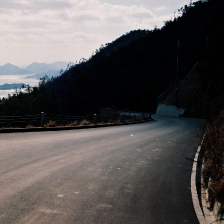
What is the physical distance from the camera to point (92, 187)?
5.93 metres

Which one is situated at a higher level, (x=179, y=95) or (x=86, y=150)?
(x=179, y=95)

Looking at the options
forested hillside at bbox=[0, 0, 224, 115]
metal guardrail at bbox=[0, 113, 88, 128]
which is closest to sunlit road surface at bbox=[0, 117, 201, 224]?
metal guardrail at bbox=[0, 113, 88, 128]

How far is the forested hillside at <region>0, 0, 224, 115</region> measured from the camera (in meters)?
58.9

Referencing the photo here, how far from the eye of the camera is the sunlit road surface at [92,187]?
4492 millimetres

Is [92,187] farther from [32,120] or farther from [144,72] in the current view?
[144,72]

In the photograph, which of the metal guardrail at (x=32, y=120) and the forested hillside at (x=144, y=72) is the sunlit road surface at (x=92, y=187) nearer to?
the metal guardrail at (x=32, y=120)

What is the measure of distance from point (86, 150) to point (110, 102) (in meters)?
122

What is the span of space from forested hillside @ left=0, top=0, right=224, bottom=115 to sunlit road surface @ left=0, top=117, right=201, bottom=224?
141 ft

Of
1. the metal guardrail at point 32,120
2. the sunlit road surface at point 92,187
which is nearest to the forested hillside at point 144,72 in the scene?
the metal guardrail at point 32,120

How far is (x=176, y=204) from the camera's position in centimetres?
533

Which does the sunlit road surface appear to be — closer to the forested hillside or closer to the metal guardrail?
the metal guardrail

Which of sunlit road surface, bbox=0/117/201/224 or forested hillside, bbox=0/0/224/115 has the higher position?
forested hillside, bbox=0/0/224/115

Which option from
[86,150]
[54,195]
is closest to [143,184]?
[54,195]

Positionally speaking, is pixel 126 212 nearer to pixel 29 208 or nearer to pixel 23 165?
pixel 29 208
